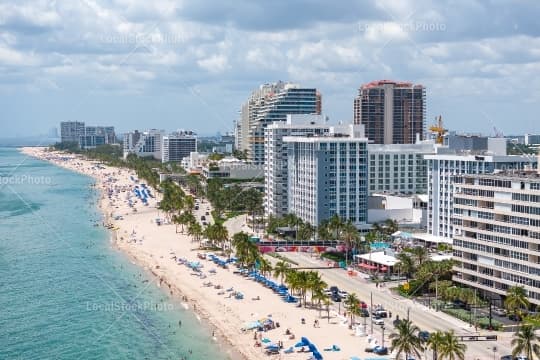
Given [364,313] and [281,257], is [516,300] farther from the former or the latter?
[281,257]

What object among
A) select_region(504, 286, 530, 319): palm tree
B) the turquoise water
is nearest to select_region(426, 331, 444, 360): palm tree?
select_region(504, 286, 530, 319): palm tree

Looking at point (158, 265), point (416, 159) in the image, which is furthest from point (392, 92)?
point (158, 265)

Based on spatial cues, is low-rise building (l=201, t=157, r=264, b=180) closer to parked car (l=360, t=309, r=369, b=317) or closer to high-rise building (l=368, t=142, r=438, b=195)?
high-rise building (l=368, t=142, r=438, b=195)

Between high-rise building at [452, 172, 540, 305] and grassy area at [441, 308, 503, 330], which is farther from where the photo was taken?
high-rise building at [452, 172, 540, 305]

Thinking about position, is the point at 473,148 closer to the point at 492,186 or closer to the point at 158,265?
the point at 492,186

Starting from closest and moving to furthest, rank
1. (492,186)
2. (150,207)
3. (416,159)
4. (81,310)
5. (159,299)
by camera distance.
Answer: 1. (492,186)
2. (81,310)
3. (159,299)
4. (416,159)
5. (150,207)

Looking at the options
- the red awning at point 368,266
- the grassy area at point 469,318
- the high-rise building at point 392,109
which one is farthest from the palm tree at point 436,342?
the high-rise building at point 392,109

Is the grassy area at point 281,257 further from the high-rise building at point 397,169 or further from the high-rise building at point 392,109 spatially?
the high-rise building at point 392,109
